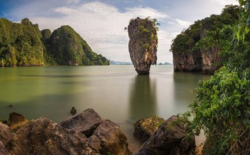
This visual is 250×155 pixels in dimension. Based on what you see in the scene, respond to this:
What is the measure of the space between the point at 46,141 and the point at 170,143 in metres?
3.20

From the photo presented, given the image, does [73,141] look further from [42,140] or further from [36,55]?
[36,55]

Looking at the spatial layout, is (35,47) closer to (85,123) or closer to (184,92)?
(184,92)

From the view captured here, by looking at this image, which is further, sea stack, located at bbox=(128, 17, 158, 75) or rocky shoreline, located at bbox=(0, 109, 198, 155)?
sea stack, located at bbox=(128, 17, 158, 75)

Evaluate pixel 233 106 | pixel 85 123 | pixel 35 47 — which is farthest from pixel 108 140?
pixel 35 47

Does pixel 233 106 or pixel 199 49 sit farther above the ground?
pixel 199 49

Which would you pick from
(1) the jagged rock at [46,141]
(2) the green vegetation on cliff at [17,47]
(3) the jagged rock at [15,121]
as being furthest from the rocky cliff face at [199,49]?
(2) the green vegetation on cliff at [17,47]

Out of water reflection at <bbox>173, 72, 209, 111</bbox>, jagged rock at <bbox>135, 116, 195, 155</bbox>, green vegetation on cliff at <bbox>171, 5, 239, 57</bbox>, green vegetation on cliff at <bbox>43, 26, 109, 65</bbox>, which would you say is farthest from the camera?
green vegetation on cliff at <bbox>43, 26, 109, 65</bbox>

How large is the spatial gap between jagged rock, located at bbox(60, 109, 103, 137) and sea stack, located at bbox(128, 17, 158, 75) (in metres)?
36.5

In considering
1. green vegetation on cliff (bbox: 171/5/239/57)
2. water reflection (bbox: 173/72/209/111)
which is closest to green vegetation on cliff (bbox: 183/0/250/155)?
green vegetation on cliff (bbox: 171/5/239/57)

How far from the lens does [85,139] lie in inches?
172

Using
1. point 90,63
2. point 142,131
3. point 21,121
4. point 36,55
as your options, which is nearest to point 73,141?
point 142,131

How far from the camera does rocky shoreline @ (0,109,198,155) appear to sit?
13.1 feet

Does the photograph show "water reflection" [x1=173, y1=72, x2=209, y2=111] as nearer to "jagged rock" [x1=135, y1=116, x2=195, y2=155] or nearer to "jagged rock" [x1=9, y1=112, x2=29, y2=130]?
"jagged rock" [x1=135, y1=116, x2=195, y2=155]

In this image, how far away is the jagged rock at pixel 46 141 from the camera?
3.97m
